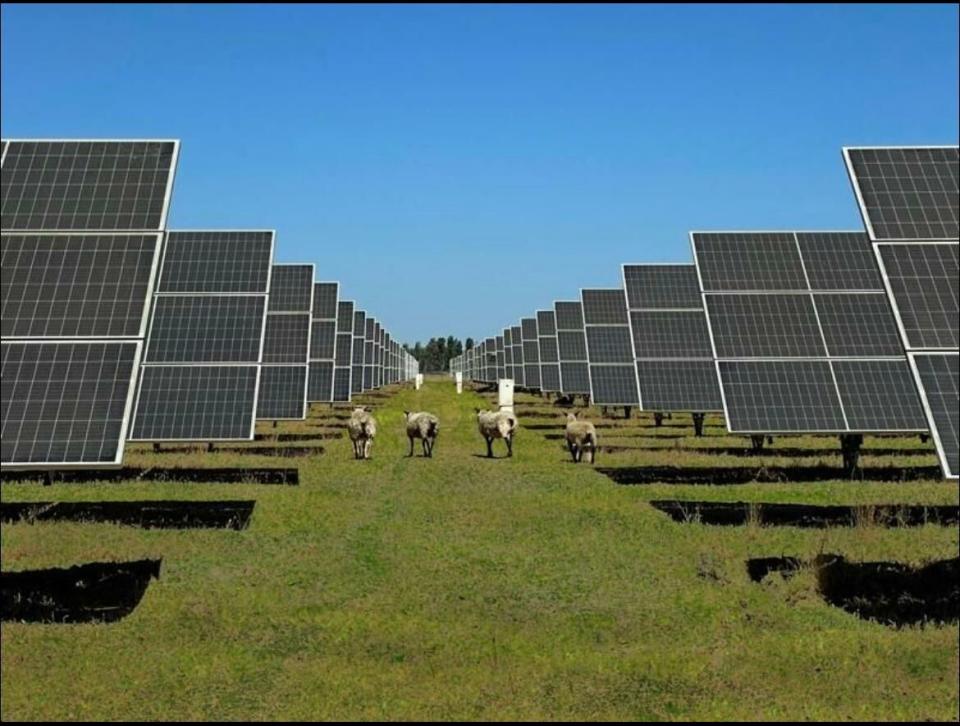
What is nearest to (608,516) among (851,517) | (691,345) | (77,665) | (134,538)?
(851,517)

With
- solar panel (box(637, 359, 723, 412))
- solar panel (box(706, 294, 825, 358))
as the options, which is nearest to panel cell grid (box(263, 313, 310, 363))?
solar panel (box(637, 359, 723, 412))

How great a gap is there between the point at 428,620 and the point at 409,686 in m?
1.83

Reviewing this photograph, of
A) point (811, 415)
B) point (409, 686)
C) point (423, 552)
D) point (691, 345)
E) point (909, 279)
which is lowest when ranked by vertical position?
point (409, 686)

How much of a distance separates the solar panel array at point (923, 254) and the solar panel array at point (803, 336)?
4968 mm

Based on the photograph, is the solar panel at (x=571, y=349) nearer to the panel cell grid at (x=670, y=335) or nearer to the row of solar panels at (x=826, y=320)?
the row of solar panels at (x=826, y=320)

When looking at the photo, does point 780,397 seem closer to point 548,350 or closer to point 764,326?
point 764,326

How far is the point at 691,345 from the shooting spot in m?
33.2

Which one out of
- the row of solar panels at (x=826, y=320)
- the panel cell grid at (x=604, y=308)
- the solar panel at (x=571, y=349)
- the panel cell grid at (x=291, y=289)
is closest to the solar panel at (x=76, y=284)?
the row of solar panels at (x=826, y=320)

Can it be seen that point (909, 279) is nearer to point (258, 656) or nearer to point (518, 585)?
point (518, 585)

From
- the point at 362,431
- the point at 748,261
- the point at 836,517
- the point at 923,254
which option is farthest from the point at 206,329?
the point at 923,254

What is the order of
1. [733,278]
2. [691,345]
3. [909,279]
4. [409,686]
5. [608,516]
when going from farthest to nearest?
[691,345], [733,278], [608,516], [909,279], [409,686]

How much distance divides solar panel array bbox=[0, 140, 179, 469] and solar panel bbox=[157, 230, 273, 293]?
25.4 ft

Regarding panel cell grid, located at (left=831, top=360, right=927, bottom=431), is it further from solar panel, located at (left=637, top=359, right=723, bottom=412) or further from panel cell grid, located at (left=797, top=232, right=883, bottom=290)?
solar panel, located at (left=637, top=359, right=723, bottom=412)

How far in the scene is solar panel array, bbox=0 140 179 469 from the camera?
11.8m
